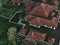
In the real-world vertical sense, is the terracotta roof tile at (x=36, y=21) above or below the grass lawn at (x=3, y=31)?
above

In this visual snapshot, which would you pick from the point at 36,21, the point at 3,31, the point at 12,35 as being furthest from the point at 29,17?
the point at 3,31

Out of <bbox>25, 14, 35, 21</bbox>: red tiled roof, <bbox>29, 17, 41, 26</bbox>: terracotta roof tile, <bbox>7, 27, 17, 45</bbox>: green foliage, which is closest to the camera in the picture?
<bbox>29, 17, 41, 26</bbox>: terracotta roof tile

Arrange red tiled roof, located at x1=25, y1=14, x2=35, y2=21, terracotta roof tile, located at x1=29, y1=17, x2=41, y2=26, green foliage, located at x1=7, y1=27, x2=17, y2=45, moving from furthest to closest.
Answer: red tiled roof, located at x1=25, y1=14, x2=35, y2=21, green foliage, located at x1=7, y1=27, x2=17, y2=45, terracotta roof tile, located at x1=29, y1=17, x2=41, y2=26

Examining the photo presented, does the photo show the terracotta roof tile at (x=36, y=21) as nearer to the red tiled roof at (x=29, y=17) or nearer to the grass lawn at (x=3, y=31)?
the red tiled roof at (x=29, y=17)

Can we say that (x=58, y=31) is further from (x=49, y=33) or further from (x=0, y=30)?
(x=0, y=30)

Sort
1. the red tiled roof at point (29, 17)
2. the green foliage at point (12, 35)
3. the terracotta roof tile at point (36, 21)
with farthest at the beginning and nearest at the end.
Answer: the red tiled roof at point (29, 17), the green foliage at point (12, 35), the terracotta roof tile at point (36, 21)

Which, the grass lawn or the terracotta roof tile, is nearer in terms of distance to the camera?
the terracotta roof tile

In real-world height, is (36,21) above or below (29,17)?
below

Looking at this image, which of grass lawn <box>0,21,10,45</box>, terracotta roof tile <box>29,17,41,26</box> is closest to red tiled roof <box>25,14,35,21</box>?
terracotta roof tile <box>29,17,41,26</box>

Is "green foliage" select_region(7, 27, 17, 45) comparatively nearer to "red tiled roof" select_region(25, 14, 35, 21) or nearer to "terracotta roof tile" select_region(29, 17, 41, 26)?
"red tiled roof" select_region(25, 14, 35, 21)

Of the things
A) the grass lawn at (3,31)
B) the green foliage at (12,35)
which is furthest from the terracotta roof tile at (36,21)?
the grass lawn at (3,31)

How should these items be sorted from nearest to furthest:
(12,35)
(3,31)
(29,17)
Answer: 1. (12,35)
2. (29,17)
3. (3,31)

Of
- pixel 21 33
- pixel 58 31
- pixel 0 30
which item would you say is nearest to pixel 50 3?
pixel 58 31

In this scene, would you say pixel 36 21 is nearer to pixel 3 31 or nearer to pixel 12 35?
pixel 12 35
